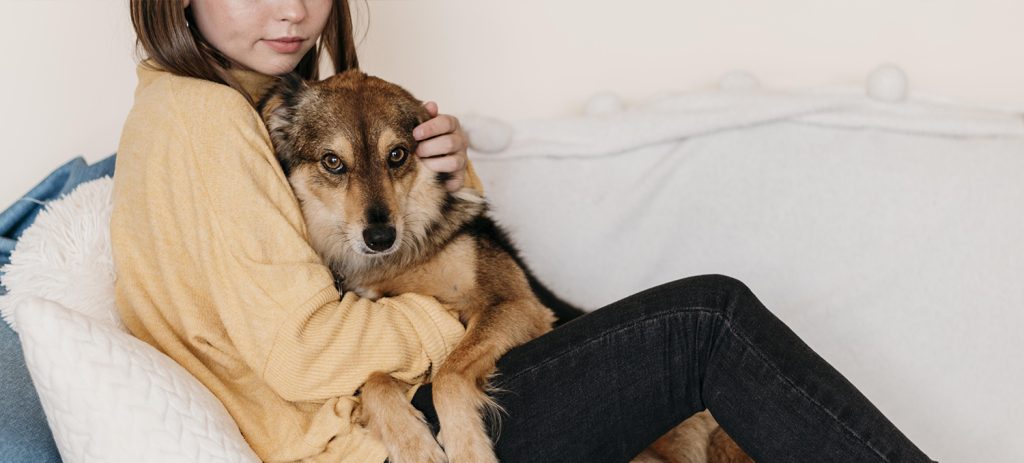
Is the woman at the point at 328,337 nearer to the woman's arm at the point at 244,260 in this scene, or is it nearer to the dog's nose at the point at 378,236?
the woman's arm at the point at 244,260

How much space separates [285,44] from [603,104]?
1.35 meters

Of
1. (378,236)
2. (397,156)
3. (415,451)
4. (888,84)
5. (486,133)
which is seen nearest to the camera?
(415,451)

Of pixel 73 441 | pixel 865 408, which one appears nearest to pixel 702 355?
pixel 865 408

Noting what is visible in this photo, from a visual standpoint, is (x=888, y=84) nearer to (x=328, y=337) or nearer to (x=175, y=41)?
(x=328, y=337)

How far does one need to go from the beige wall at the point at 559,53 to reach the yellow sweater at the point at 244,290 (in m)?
1.07

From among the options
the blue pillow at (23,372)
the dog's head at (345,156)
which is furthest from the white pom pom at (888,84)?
A: the blue pillow at (23,372)

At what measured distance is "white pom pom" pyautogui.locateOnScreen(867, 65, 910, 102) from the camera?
2.70 m

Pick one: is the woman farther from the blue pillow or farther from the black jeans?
the blue pillow

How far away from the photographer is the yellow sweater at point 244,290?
162 cm

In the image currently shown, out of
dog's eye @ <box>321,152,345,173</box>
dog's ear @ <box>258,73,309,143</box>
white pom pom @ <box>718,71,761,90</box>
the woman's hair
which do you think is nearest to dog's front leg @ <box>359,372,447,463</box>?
dog's eye @ <box>321,152,345,173</box>

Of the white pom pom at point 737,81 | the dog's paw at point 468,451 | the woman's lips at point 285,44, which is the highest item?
the woman's lips at point 285,44

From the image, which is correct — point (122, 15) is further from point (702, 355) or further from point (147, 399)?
point (702, 355)

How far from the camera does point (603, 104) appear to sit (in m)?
3.03

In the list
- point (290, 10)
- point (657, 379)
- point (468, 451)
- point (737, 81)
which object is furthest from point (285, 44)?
point (737, 81)
